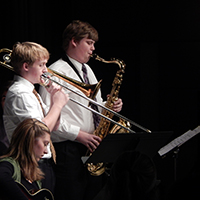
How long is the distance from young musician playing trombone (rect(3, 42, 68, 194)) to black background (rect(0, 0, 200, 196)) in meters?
1.40

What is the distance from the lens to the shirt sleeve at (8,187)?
7.02 feet

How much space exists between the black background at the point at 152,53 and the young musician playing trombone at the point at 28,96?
1.40 m

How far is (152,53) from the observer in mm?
4379

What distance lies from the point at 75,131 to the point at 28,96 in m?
0.70

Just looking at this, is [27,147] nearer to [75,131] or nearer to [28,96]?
[28,96]

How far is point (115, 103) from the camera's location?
11.7ft

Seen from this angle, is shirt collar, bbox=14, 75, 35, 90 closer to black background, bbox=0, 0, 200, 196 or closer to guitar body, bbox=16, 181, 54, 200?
guitar body, bbox=16, 181, 54, 200

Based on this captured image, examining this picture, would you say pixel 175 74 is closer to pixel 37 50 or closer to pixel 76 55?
pixel 76 55

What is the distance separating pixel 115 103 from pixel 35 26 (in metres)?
1.06

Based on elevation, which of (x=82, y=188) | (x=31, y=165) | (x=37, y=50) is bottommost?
(x=82, y=188)

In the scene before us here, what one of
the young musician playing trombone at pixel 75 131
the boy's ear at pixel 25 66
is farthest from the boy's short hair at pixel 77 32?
the boy's ear at pixel 25 66

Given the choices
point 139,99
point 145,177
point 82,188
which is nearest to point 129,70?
point 139,99

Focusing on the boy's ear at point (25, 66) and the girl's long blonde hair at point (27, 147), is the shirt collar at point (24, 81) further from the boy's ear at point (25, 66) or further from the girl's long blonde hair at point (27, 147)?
the girl's long blonde hair at point (27, 147)

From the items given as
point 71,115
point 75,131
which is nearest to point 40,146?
point 75,131
